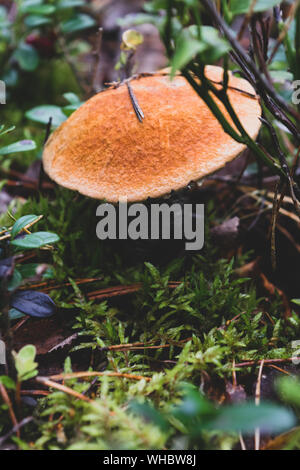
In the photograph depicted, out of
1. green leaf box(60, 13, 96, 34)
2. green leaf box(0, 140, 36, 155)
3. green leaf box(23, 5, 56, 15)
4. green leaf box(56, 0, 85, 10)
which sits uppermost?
green leaf box(56, 0, 85, 10)

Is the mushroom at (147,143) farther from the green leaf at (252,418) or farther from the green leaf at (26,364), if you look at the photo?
the green leaf at (252,418)

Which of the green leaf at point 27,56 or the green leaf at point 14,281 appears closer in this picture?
the green leaf at point 14,281

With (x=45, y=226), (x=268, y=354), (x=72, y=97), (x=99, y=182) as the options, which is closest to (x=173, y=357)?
(x=268, y=354)

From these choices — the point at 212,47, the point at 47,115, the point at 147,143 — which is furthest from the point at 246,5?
the point at 47,115

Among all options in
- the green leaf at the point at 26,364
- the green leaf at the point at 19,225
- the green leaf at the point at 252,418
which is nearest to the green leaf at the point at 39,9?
the green leaf at the point at 19,225
